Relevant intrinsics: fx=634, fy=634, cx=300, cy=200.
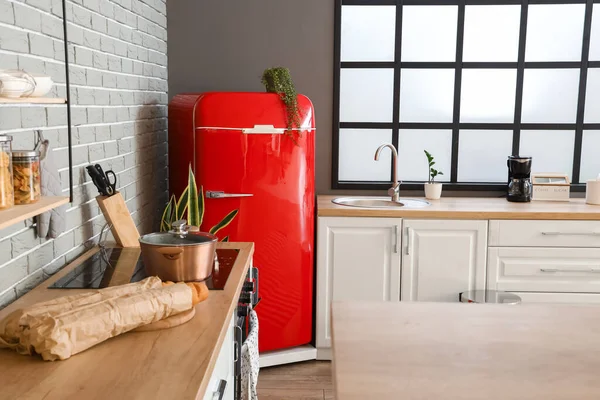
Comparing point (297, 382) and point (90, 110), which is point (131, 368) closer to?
point (90, 110)

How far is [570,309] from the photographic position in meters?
1.73

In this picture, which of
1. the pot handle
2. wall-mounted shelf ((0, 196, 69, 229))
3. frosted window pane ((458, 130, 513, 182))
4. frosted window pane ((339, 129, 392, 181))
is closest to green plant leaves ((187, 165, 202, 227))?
the pot handle

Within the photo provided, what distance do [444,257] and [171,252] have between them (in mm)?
1990

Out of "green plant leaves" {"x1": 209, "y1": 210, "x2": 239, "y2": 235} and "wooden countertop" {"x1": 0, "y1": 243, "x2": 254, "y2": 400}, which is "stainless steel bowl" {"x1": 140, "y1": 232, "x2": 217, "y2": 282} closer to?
"wooden countertop" {"x1": 0, "y1": 243, "x2": 254, "y2": 400}

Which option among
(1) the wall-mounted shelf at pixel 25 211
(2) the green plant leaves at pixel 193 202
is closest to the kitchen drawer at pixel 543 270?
(2) the green plant leaves at pixel 193 202

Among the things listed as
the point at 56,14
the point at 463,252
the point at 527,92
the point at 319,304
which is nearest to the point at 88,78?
the point at 56,14

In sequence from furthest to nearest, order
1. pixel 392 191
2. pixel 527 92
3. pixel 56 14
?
pixel 527 92, pixel 392 191, pixel 56 14

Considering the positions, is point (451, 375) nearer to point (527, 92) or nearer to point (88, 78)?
point (88, 78)

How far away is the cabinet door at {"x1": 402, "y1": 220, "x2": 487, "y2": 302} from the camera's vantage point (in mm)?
3477

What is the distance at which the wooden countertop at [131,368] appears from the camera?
1214 mm

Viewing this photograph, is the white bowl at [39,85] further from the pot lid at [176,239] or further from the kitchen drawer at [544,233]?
the kitchen drawer at [544,233]

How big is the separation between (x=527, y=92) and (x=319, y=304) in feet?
6.35

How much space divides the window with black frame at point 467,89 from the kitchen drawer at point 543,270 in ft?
2.26

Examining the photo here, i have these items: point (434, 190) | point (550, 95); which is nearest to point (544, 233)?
point (434, 190)
